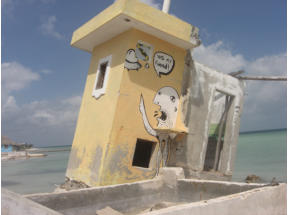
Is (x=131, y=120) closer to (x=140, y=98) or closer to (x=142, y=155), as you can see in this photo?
(x=140, y=98)

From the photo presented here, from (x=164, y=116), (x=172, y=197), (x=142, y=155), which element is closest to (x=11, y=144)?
(x=142, y=155)

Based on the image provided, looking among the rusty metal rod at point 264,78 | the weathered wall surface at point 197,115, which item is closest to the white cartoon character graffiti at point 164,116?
the weathered wall surface at point 197,115

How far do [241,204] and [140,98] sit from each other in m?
4.43

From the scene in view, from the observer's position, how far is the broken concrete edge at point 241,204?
348 cm

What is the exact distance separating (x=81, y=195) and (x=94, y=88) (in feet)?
14.7

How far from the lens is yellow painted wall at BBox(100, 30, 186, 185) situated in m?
7.26

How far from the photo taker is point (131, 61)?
25.3 feet

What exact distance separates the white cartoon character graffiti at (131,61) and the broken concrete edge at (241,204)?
182 inches

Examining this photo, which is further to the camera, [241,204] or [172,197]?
[172,197]

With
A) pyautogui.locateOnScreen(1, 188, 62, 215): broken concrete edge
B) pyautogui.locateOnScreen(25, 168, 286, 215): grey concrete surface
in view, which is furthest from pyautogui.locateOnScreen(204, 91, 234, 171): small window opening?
pyautogui.locateOnScreen(1, 188, 62, 215): broken concrete edge

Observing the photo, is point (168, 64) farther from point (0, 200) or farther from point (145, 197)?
point (0, 200)

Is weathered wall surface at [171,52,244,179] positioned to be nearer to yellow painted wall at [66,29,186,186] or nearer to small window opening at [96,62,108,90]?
yellow painted wall at [66,29,186,186]

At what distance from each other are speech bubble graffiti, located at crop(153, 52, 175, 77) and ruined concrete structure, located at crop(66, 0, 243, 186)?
1.2 inches

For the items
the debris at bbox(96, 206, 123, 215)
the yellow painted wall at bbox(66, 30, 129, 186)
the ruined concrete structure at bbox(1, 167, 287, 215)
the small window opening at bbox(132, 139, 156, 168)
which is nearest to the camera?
the ruined concrete structure at bbox(1, 167, 287, 215)
